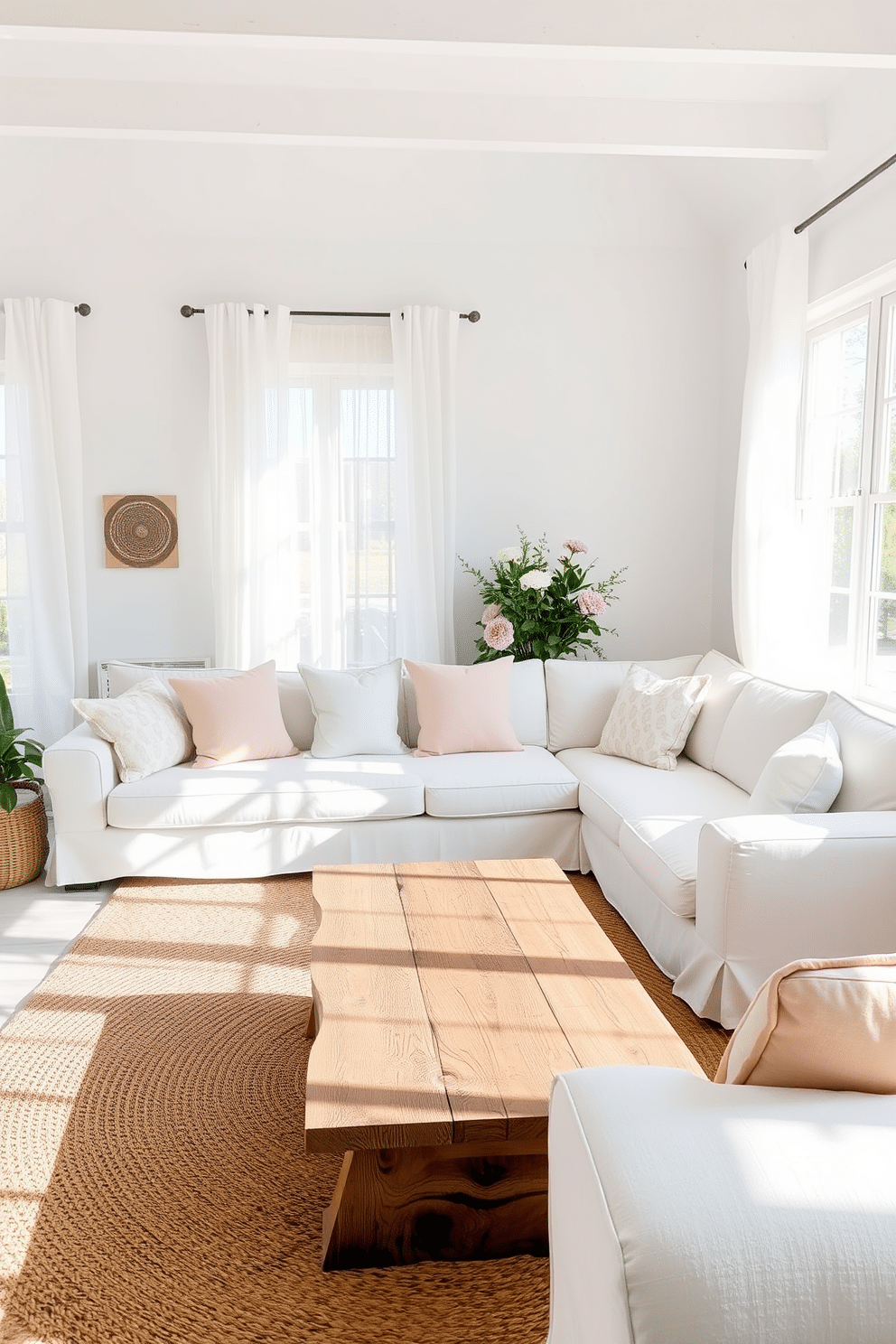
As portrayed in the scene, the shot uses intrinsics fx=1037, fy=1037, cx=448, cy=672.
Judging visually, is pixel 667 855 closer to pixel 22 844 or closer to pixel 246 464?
pixel 22 844

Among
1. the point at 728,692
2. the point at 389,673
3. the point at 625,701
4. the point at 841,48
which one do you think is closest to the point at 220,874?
the point at 389,673

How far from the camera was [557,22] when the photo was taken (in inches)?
119

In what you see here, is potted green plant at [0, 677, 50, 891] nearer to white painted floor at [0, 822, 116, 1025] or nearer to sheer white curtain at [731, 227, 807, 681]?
white painted floor at [0, 822, 116, 1025]

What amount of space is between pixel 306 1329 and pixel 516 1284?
0.39m

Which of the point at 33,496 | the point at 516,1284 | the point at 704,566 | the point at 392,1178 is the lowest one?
the point at 516,1284

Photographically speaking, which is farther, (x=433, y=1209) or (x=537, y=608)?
(x=537, y=608)

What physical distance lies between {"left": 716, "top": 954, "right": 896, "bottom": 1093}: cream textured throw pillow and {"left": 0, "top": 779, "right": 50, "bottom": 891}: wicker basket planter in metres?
3.33

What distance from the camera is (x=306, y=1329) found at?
179 centimetres

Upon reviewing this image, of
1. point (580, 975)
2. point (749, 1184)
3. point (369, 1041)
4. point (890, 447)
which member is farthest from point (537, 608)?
point (749, 1184)

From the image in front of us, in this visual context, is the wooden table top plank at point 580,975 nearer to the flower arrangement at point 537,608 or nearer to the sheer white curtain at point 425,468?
the flower arrangement at point 537,608

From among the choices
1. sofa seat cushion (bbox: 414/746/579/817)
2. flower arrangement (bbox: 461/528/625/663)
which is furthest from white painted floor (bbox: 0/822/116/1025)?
flower arrangement (bbox: 461/528/625/663)

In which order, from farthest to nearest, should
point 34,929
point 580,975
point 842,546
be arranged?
1. point 842,546
2. point 34,929
3. point 580,975

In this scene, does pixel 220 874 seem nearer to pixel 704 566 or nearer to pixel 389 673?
pixel 389 673

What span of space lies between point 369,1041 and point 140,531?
12.2 ft
